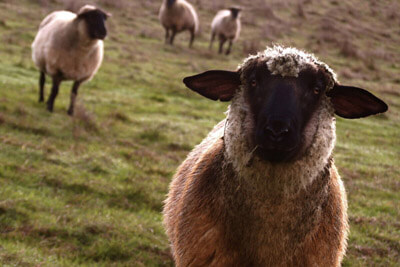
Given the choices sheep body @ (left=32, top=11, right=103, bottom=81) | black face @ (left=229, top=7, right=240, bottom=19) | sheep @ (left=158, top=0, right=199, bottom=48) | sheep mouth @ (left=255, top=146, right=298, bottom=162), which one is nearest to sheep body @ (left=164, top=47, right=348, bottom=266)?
sheep mouth @ (left=255, top=146, right=298, bottom=162)

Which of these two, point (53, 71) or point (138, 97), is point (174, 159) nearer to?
point (53, 71)

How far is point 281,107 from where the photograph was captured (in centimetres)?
253

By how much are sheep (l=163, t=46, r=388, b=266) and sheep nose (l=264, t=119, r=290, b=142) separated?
88mm

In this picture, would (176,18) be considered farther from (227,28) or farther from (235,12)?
(235,12)

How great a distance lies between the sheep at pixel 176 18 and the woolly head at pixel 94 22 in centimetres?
1007

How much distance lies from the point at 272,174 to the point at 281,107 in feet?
1.46

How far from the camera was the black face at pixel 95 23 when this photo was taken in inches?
337

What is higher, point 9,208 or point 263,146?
point 263,146

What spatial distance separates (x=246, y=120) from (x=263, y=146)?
304 millimetres

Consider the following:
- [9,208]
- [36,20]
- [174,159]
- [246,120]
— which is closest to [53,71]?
[174,159]

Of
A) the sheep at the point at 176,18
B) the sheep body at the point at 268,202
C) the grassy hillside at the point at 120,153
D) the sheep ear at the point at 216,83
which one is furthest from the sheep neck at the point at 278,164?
the sheep at the point at 176,18

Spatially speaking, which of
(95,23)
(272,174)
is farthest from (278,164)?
(95,23)

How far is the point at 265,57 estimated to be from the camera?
2.85m

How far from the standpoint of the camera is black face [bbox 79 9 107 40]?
856cm
